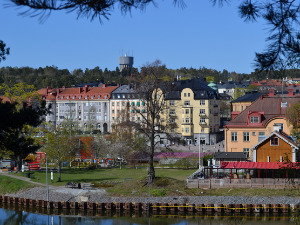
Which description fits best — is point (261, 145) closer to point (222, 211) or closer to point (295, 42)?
point (222, 211)

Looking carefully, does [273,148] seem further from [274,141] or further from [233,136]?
[233,136]

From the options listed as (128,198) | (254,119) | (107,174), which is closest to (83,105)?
(107,174)

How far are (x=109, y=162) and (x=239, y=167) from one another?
26.1m

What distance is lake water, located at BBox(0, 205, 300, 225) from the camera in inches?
1411

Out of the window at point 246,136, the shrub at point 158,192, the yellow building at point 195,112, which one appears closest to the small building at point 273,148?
the window at point 246,136

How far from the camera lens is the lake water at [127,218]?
3584 centimetres

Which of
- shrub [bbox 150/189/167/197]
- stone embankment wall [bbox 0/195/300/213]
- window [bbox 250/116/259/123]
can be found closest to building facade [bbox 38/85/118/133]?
window [bbox 250/116/259/123]

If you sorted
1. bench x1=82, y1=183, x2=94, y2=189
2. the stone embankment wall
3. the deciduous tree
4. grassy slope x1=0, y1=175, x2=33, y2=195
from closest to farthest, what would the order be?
the deciduous tree < the stone embankment wall < bench x1=82, y1=183, x2=94, y2=189 < grassy slope x1=0, y1=175, x2=33, y2=195

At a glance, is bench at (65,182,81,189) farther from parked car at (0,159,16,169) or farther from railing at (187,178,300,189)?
parked car at (0,159,16,169)

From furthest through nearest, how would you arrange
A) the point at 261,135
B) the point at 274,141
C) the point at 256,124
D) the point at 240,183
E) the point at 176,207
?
the point at 256,124, the point at 261,135, the point at 274,141, the point at 240,183, the point at 176,207

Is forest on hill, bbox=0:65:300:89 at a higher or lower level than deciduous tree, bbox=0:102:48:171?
higher

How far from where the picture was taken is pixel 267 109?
2323 inches

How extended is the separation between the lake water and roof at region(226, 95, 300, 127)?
72.7 feet

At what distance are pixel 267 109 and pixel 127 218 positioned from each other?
26.5 meters
